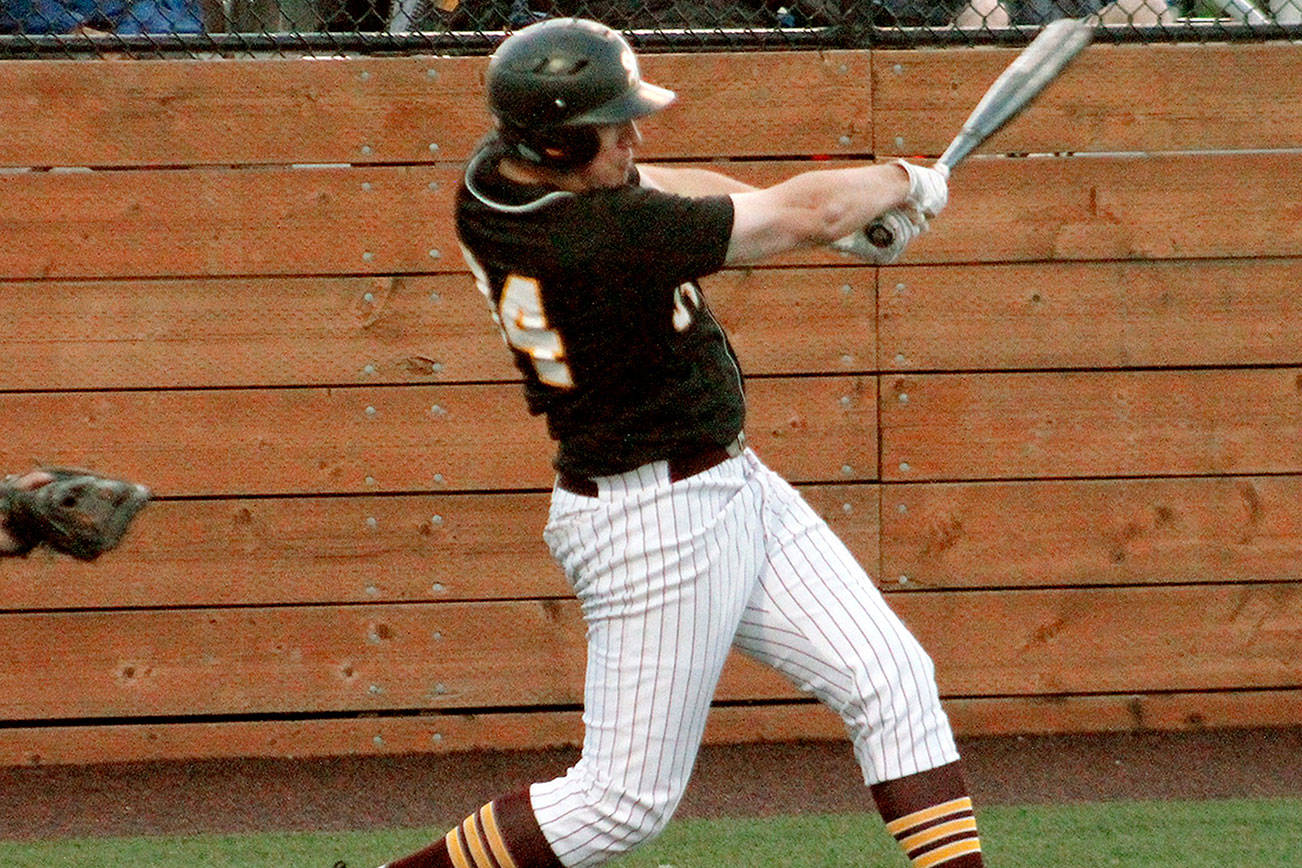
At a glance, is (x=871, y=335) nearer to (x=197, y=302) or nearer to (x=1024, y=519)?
(x=1024, y=519)

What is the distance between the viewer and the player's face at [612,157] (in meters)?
2.85

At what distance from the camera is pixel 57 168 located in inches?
181

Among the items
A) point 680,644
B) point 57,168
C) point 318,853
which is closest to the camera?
point 680,644

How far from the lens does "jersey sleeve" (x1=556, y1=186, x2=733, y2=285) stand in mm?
2762

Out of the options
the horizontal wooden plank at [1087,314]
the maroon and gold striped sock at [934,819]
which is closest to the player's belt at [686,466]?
the maroon and gold striped sock at [934,819]

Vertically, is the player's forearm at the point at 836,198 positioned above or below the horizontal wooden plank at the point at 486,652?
above

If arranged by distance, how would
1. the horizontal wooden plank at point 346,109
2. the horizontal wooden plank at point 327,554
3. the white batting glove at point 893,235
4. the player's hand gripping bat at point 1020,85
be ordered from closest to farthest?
the white batting glove at point 893,235
the player's hand gripping bat at point 1020,85
the horizontal wooden plank at point 346,109
the horizontal wooden plank at point 327,554

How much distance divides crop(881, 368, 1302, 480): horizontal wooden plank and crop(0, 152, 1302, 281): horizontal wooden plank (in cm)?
33

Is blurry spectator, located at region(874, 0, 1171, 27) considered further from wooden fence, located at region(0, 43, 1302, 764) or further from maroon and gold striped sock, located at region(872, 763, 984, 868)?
maroon and gold striped sock, located at region(872, 763, 984, 868)

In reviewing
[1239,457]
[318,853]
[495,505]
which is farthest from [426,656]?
[1239,457]

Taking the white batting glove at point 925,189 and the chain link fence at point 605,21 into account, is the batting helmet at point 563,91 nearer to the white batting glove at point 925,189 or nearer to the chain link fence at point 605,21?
the white batting glove at point 925,189

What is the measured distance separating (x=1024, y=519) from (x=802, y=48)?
138 cm

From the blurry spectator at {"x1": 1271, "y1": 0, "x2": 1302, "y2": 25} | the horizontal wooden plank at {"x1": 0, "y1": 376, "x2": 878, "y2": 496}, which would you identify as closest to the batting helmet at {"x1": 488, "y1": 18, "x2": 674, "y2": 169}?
the horizontal wooden plank at {"x1": 0, "y1": 376, "x2": 878, "y2": 496}

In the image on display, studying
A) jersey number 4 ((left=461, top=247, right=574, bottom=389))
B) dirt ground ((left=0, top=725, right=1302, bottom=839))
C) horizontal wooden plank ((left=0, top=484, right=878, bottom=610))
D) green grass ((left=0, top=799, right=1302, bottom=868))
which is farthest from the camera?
horizontal wooden plank ((left=0, top=484, right=878, bottom=610))
